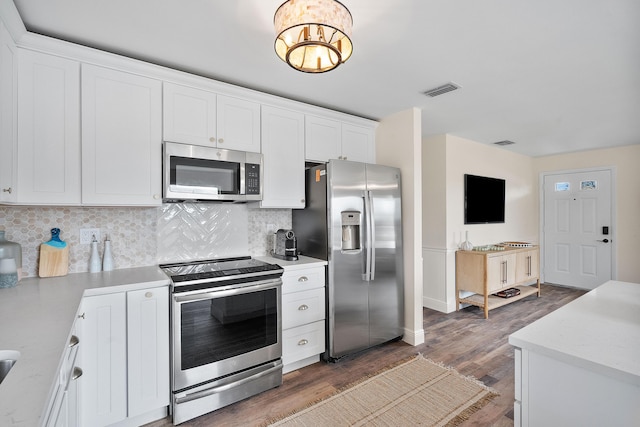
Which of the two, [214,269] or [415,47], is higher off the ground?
[415,47]

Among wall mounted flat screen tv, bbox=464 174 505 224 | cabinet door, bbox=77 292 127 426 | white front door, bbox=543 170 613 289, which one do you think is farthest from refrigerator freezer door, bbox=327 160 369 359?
white front door, bbox=543 170 613 289

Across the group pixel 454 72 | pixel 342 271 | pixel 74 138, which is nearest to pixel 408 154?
pixel 454 72

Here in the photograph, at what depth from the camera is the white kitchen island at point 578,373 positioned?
37.3 inches

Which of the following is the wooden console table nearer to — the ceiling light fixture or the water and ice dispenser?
the water and ice dispenser

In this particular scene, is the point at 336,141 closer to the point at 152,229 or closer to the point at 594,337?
the point at 152,229

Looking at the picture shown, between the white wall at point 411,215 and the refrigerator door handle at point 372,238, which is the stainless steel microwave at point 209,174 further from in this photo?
the white wall at point 411,215

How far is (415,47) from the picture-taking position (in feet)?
6.62

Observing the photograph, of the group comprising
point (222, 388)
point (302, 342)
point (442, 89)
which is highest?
point (442, 89)

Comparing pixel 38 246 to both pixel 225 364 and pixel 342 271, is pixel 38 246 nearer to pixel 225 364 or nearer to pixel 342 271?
pixel 225 364

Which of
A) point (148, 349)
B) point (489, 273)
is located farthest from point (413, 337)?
point (148, 349)

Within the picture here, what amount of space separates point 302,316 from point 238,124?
1708 mm

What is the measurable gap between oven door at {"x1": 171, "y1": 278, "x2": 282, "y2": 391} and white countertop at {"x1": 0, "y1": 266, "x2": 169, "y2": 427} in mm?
281

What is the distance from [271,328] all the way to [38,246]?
1691 millimetres

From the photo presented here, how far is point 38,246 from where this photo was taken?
2059 millimetres
